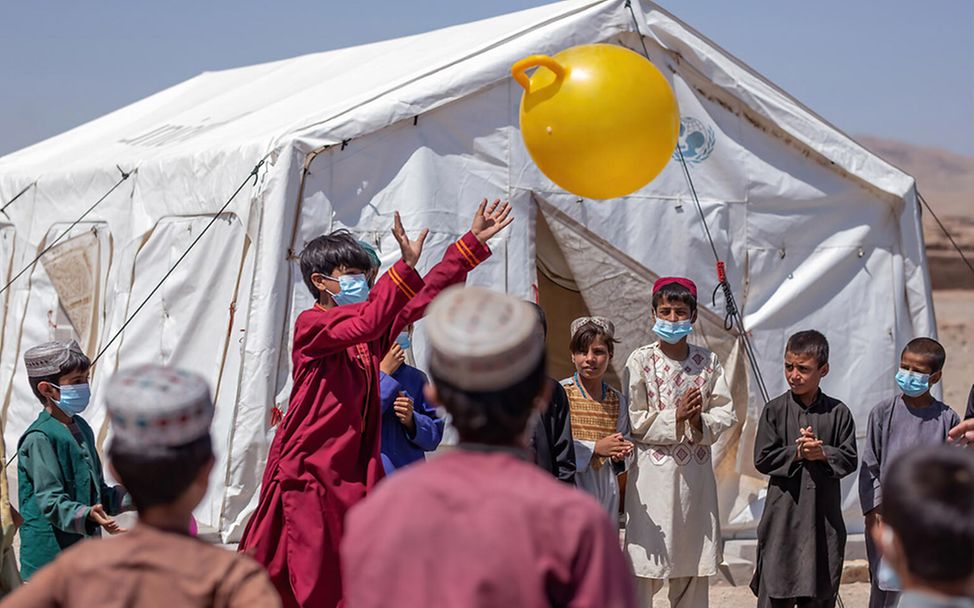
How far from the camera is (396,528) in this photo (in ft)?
6.46

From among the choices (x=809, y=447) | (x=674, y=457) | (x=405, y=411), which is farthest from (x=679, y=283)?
(x=405, y=411)

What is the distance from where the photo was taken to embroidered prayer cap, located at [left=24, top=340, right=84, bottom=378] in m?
4.38

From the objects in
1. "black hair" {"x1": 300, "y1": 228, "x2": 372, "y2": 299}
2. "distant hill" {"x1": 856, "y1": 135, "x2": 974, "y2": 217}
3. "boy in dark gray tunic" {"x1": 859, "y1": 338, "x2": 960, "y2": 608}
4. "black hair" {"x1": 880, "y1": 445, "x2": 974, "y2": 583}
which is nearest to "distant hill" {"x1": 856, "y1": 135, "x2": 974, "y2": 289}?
"distant hill" {"x1": 856, "y1": 135, "x2": 974, "y2": 217}

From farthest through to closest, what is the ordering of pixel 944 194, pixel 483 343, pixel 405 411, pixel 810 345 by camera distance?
pixel 944 194 → pixel 810 345 → pixel 405 411 → pixel 483 343

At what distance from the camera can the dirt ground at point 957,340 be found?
752 inches

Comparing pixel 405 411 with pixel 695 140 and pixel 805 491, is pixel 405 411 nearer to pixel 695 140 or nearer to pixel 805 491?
pixel 805 491

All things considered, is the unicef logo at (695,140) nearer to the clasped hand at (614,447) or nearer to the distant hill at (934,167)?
the clasped hand at (614,447)

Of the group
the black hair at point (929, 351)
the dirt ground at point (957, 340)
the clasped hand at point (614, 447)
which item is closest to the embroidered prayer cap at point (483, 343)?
the clasped hand at point (614, 447)

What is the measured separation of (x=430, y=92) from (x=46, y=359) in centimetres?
285

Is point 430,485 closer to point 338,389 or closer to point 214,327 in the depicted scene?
point 338,389

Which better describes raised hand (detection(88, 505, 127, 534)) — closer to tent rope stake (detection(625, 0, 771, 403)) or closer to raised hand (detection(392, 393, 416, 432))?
raised hand (detection(392, 393, 416, 432))

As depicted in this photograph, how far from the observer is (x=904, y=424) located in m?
5.19

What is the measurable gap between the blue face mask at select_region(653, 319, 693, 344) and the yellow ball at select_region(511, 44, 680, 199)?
1.00 meters

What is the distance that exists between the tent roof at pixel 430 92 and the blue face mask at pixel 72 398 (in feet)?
7.10
